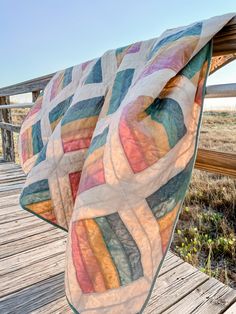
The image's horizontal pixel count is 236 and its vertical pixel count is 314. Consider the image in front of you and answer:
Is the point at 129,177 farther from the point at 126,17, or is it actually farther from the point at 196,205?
the point at 126,17

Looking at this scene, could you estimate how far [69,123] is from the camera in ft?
2.45

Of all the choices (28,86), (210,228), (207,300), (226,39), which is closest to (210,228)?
(210,228)

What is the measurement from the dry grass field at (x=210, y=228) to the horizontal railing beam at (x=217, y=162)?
0.90 m

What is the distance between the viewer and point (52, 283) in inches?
41.6

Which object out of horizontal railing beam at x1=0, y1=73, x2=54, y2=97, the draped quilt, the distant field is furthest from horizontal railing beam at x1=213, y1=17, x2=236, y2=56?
horizontal railing beam at x1=0, y1=73, x2=54, y2=97

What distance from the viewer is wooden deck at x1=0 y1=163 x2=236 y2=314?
954 mm

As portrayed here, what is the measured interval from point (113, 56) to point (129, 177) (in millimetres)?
478

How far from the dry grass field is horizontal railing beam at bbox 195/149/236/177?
2.95ft

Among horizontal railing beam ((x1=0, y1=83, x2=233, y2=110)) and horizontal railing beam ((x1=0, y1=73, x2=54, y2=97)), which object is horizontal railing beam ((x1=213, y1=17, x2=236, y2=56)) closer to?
horizontal railing beam ((x1=0, y1=83, x2=233, y2=110))

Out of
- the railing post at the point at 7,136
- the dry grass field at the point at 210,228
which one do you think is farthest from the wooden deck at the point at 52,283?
the railing post at the point at 7,136

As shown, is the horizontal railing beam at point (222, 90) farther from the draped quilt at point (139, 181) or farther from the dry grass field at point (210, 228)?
the dry grass field at point (210, 228)

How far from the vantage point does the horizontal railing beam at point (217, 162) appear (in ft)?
2.42

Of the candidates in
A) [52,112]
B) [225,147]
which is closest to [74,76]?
[52,112]

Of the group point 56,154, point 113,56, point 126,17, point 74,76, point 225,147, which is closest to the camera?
point 56,154
